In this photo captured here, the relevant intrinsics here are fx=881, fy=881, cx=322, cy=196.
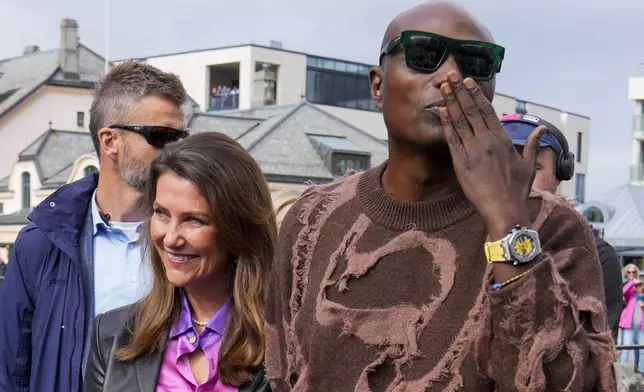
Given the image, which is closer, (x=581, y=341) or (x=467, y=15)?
(x=581, y=341)

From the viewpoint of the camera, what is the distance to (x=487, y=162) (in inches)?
68.3

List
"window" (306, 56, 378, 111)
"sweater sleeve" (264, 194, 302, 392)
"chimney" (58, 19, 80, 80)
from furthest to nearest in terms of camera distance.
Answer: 1. "window" (306, 56, 378, 111)
2. "chimney" (58, 19, 80, 80)
3. "sweater sleeve" (264, 194, 302, 392)

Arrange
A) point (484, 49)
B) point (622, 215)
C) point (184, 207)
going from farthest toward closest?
point (622, 215)
point (184, 207)
point (484, 49)

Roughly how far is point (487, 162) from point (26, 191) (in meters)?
42.9

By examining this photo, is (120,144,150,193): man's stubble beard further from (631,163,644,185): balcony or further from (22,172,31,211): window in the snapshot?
(22,172,31,211): window

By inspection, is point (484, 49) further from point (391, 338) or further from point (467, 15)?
point (391, 338)

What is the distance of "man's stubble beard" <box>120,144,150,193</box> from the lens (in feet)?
12.6

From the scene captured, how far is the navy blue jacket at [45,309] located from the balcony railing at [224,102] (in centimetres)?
4659

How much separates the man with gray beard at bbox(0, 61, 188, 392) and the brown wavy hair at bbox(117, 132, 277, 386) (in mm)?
453

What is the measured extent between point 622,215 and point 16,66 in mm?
40366

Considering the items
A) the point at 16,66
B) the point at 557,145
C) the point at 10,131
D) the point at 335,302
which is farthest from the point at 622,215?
the point at 16,66

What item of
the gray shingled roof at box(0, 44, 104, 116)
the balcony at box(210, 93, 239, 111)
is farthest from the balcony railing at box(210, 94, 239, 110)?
the gray shingled roof at box(0, 44, 104, 116)

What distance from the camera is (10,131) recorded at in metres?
47.9

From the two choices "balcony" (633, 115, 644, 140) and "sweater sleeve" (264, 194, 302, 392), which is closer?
"sweater sleeve" (264, 194, 302, 392)
